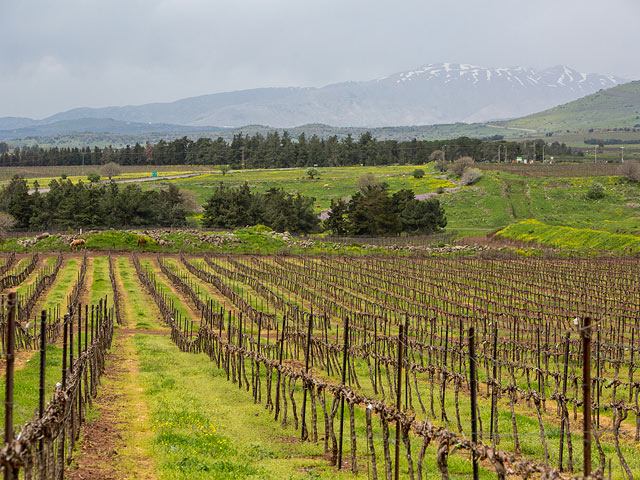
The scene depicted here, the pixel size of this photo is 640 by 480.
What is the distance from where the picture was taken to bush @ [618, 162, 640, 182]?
10725 centimetres

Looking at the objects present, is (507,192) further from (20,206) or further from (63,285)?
(63,285)

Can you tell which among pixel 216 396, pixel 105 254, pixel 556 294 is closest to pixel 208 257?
pixel 105 254

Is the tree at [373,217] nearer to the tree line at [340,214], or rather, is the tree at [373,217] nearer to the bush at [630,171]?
the tree line at [340,214]

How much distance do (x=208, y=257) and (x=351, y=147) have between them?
122243 millimetres

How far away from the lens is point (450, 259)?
203 feet

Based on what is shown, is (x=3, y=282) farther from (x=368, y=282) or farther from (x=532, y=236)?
(x=532, y=236)

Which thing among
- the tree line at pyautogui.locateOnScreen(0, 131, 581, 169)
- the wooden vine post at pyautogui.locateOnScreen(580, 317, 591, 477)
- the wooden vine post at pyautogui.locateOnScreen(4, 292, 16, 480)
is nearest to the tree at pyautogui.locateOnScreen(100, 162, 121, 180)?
the tree line at pyautogui.locateOnScreen(0, 131, 581, 169)

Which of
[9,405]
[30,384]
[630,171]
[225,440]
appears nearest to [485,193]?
[630,171]

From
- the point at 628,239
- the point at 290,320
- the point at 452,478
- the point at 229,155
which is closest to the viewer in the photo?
the point at 452,478

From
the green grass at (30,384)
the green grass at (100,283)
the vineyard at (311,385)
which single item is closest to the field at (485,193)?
the green grass at (100,283)

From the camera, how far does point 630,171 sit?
354ft

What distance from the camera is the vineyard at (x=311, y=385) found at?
12406 millimetres

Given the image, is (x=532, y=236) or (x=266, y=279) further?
(x=532, y=236)

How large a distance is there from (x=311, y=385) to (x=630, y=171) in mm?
104661
